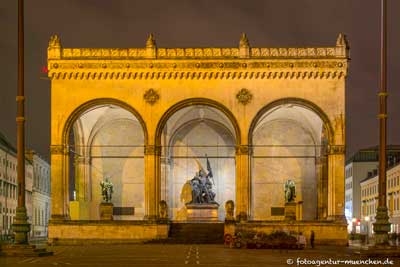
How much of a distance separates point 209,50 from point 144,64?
421 centimetres

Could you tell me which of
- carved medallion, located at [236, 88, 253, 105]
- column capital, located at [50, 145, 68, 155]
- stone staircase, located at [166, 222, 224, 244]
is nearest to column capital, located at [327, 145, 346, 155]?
carved medallion, located at [236, 88, 253, 105]

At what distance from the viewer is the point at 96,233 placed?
174 feet

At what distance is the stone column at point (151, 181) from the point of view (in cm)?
5456

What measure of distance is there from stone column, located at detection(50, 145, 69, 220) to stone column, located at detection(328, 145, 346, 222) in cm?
1670

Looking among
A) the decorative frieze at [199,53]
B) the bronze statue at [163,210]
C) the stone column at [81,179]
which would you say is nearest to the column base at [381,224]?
the bronze statue at [163,210]

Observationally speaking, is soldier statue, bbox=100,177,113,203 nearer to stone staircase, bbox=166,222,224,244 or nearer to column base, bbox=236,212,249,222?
stone staircase, bbox=166,222,224,244

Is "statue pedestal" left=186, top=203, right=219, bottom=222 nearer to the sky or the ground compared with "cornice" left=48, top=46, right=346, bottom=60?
nearer to the ground

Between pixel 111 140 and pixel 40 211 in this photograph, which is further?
pixel 40 211

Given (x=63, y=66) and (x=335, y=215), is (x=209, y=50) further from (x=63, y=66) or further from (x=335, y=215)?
(x=335, y=215)

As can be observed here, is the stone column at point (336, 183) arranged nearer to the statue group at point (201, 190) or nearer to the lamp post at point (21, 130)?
the statue group at point (201, 190)

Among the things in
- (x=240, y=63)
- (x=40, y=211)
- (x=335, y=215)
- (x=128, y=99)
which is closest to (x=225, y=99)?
(x=240, y=63)

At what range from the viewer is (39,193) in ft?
374

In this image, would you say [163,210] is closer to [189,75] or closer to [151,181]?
[151,181]

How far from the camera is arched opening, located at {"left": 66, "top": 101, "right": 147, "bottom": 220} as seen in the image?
2403 inches
